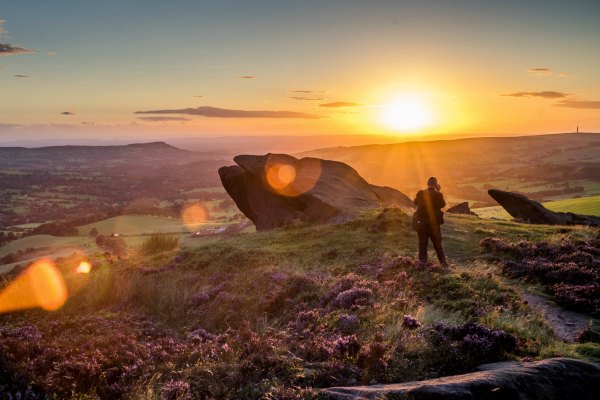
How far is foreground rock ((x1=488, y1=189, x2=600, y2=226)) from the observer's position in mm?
31469

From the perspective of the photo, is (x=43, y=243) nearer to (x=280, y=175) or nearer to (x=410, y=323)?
(x=280, y=175)

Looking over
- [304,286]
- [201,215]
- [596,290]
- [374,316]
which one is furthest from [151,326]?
[201,215]

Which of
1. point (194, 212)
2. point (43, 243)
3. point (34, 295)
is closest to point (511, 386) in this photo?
point (34, 295)

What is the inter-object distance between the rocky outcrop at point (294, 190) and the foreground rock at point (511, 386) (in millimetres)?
22689

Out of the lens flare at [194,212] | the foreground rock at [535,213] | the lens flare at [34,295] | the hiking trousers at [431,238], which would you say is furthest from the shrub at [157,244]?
the lens flare at [194,212]

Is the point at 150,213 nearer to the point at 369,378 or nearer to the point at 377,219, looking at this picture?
the point at 377,219

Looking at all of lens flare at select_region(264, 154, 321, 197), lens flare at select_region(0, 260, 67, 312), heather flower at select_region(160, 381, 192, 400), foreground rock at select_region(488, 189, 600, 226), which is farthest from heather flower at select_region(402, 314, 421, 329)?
foreground rock at select_region(488, 189, 600, 226)

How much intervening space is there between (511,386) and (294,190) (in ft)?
94.5

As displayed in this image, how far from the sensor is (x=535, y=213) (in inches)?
1310

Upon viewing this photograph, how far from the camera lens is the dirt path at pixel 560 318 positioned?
9.41m

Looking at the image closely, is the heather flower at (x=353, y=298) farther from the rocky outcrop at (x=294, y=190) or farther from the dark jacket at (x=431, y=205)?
the rocky outcrop at (x=294, y=190)

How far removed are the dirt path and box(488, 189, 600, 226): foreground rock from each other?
22.9 m

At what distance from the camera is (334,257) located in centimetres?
1919

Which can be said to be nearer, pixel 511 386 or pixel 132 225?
pixel 511 386
